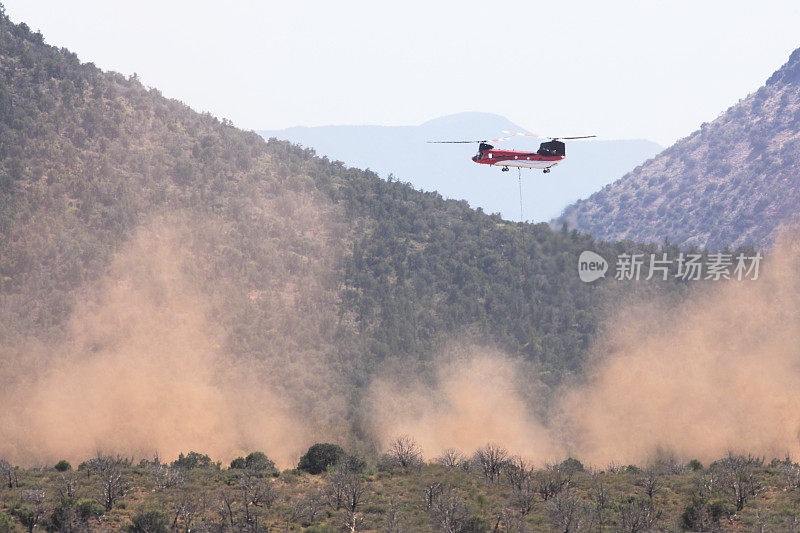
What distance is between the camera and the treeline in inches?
1773

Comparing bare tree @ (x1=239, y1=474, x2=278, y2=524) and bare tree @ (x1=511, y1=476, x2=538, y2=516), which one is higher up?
bare tree @ (x1=239, y1=474, x2=278, y2=524)

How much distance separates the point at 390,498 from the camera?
173 ft

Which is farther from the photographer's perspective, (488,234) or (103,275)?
(488,234)

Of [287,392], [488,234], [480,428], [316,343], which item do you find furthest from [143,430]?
[488,234]

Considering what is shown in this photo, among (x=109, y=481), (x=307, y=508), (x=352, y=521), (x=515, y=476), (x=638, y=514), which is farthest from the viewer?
(x=515, y=476)

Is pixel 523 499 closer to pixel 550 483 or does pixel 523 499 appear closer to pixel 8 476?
pixel 550 483

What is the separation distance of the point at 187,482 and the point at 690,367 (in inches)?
2809

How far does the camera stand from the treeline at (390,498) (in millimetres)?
45031

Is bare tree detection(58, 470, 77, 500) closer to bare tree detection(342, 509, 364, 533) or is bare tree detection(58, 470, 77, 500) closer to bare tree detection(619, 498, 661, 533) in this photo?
bare tree detection(342, 509, 364, 533)

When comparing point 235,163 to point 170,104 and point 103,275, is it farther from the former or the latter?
point 103,275

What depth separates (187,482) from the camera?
56.3 m

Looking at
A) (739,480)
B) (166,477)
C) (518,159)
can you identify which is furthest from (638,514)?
(518,159)

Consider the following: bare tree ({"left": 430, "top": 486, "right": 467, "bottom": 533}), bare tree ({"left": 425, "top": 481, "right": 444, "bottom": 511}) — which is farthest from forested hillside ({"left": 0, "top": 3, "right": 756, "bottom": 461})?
bare tree ({"left": 430, "top": 486, "right": 467, "bottom": 533})

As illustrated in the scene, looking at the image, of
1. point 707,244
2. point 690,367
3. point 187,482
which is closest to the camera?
point 187,482
